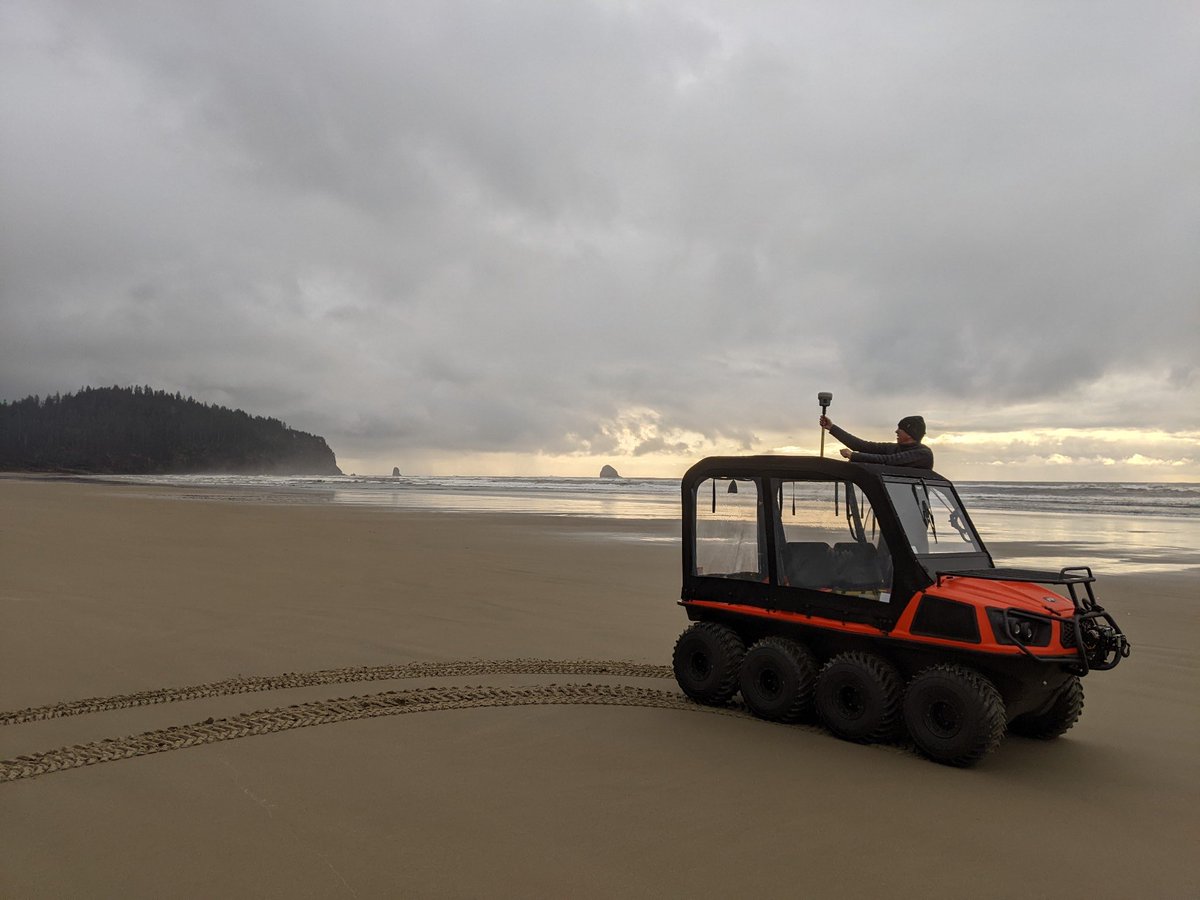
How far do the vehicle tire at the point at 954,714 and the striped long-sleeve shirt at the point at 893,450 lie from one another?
1.63 metres

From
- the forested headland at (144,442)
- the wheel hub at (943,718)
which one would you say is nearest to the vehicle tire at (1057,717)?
the wheel hub at (943,718)

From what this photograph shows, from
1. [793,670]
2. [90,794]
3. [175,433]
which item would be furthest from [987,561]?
[175,433]

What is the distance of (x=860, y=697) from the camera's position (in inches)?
202

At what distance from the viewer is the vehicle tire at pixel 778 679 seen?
5426mm

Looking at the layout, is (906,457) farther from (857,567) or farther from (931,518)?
(857,567)

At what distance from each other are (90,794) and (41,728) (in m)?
1.44

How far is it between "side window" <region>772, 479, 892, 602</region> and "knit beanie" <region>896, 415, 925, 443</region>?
0.90 meters

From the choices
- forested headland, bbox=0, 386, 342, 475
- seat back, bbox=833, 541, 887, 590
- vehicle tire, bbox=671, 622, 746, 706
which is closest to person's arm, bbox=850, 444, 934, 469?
seat back, bbox=833, 541, 887, 590

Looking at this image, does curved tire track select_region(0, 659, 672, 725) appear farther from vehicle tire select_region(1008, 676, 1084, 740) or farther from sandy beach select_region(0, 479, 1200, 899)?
vehicle tire select_region(1008, 676, 1084, 740)

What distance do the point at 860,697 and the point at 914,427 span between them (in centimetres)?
216

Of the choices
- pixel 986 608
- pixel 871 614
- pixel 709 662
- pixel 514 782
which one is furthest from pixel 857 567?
pixel 514 782

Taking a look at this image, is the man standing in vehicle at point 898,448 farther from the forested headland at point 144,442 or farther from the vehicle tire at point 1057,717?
the forested headland at point 144,442

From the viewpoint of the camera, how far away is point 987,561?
19.2ft

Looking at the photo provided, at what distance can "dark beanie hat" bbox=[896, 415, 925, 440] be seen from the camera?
603 centimetres
